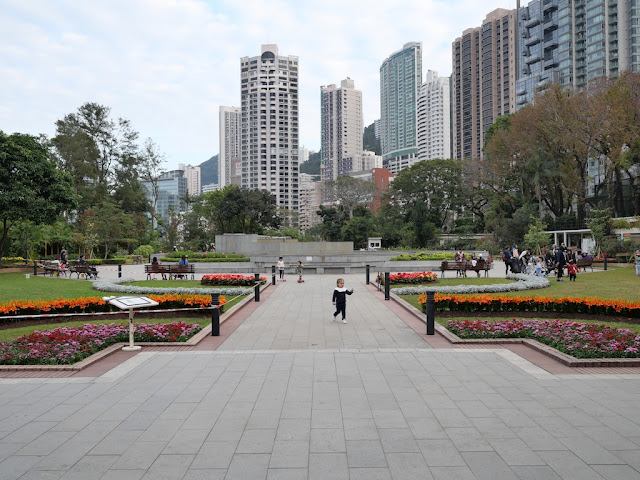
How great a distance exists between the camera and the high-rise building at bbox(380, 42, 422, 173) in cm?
16788

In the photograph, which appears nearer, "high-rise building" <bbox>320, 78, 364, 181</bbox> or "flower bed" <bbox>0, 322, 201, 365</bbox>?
"flower bed" <bbox>0, 322, 201, 365</bbox>

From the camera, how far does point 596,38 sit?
7956 cm

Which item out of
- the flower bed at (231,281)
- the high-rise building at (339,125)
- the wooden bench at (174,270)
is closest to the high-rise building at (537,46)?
the high-rise building at (339,125)

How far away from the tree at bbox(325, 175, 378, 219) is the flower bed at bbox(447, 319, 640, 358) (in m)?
55.6

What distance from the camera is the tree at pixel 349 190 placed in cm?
6650

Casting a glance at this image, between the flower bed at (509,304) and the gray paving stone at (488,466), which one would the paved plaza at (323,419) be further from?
the flower bed at (509,304)

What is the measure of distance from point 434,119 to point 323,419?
159676mm

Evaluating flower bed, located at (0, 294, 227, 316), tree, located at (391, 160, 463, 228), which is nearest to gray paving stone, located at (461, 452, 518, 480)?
flower bed, located at (0, 294, 227, 316)

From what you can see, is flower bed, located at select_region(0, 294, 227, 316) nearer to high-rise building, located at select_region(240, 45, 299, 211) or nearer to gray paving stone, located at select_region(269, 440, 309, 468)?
gray paving stone, located at select_region(269, 440, 309, 468)

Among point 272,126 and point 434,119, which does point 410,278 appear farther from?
point 434,119

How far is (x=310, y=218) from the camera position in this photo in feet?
476

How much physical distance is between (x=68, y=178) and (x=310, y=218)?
115 metres

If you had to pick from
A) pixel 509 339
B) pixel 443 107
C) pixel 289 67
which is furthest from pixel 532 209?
pixel 443 107

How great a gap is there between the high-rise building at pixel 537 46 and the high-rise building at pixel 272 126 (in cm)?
5745
